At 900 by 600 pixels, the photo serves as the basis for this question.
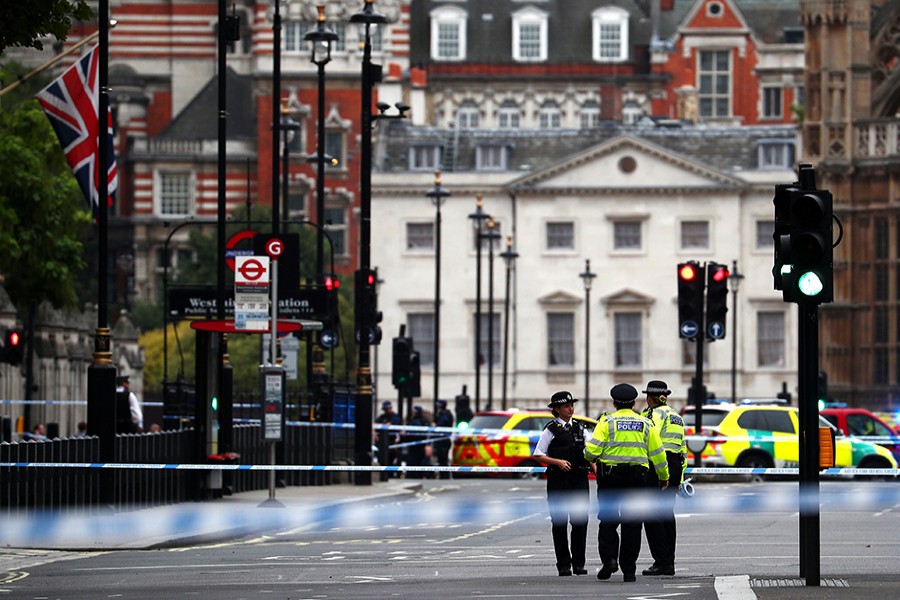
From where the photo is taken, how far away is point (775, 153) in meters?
89.5

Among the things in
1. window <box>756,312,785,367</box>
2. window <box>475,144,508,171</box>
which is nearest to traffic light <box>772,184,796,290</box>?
window <box>756,312,785,367</box>

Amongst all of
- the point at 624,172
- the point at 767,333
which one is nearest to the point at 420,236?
the point at 624,172

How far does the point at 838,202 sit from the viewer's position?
6328cm

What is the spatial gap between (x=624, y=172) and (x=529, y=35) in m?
40.0

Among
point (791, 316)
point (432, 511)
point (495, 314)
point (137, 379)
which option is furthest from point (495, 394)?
point (432, 511)

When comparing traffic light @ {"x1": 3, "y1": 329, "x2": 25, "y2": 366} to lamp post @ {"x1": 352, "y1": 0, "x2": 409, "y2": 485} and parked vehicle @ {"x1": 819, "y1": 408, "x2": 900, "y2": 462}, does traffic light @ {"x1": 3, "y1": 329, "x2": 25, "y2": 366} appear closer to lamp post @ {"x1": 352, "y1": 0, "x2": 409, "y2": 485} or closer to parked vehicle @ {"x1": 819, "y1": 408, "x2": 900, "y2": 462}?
lamp post @ {"x1": 352, "y1": 0, "x2": 409, "y2": 485}

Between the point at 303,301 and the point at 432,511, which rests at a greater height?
the point at 303,301

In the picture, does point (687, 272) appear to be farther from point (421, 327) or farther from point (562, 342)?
point (562, 342)

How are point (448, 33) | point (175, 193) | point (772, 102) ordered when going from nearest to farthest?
1. point (175, 193)
2. point (772, 102)
3. point (448, 33)

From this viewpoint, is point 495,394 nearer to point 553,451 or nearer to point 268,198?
point 268,198

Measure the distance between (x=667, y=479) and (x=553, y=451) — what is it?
1016mm

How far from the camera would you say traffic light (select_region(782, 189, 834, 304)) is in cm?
1920

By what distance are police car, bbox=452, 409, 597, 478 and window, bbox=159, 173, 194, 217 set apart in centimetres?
7310

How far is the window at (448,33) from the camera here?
12556 cm
